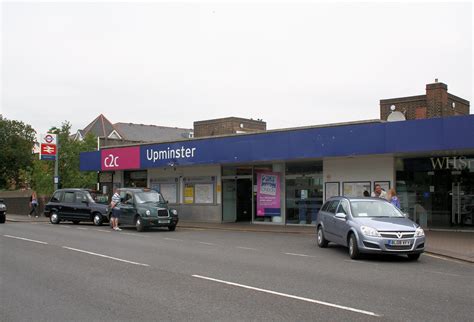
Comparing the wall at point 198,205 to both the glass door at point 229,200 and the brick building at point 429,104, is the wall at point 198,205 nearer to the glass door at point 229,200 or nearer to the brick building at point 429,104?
the glass door at point 229,200

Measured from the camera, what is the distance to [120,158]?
1155 inches

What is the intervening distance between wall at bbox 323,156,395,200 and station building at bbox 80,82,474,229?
0.04 m

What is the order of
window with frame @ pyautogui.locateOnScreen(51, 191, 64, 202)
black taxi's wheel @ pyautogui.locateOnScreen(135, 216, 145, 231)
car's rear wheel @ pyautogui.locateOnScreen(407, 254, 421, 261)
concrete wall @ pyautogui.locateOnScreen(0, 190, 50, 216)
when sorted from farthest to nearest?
1. concrete wall @ pyautogui.locateOnScreen(0, 190, 50, 216)
2. window with frame @ pyautogui.locateOnScreen(51, 191, 64, 202)
3. black taxi's wheel @ pyautogui.locateOnScreen(135, 216, 145, 231)
4. car's rear wheel @ pyautogui.locateOnScreen(407, 254, 421, 261)

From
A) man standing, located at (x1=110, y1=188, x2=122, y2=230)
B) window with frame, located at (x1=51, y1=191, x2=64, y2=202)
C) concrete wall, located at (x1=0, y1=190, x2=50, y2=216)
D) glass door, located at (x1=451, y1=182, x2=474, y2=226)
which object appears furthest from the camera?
concrete wall, located at (x1=0, y1=190, x2=50, y2=216)

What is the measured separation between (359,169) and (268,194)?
490 cm

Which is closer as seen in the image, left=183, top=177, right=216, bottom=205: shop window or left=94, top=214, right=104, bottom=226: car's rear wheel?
left=94, top=214, right=104, bottom=226: car's rear wheel

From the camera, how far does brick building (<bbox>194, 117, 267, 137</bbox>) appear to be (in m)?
40.4

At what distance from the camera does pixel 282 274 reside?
1000 centimetres

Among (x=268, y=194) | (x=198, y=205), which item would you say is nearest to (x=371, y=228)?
(x=268, y=194)

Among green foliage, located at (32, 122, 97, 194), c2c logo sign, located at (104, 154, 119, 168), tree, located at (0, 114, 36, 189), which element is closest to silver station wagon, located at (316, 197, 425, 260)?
c2c logo sign, located at (104, 154, 119, 168)

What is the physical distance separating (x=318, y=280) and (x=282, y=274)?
894mm

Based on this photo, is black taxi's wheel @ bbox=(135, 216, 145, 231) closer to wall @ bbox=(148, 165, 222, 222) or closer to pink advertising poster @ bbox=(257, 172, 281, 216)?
wall @ bbox=(148, 165, 222, 222)

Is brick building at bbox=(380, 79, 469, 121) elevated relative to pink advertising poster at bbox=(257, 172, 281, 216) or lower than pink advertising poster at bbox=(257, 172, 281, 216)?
elevated

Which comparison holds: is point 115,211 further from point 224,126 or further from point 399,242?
point 224,126
